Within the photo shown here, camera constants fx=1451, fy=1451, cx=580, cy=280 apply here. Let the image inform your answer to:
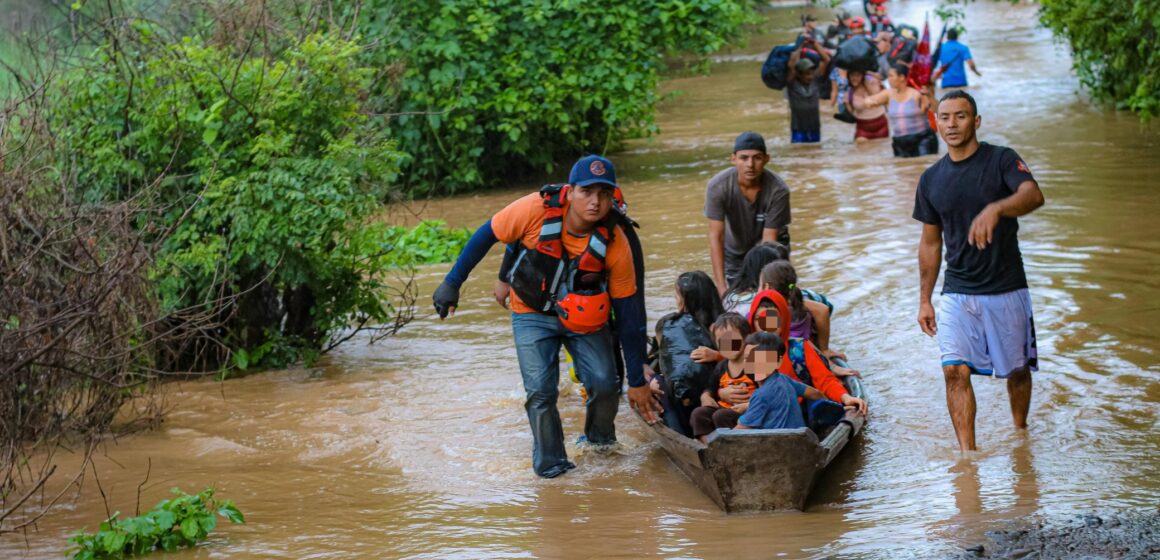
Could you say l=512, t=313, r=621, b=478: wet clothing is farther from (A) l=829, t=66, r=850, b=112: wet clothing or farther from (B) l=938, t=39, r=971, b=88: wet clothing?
(B) l=938, t=39, r=971, b=88: wet clothing

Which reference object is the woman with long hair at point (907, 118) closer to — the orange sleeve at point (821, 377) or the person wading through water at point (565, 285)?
the orange sleeve at point (821, 377)

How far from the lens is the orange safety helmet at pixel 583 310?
25.8ft

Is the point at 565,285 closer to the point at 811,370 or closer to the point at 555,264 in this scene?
the point at 555,264

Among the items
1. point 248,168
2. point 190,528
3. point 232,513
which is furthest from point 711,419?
point 248,168

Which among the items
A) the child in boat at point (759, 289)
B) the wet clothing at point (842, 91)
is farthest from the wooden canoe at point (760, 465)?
the wet clothing at point (842, 91)

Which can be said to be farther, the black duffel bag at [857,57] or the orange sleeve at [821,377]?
the black duffel bag at [857,57]

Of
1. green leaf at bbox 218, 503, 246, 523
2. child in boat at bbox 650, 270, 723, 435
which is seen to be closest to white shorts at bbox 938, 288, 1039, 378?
child in boat at bbox 650, 270, 723, 435

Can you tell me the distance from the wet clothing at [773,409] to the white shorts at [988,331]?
90cm

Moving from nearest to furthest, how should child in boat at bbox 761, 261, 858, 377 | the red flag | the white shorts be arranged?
the white shorts < child in boat at bbox 761, 261, 858, 377 < the red flag

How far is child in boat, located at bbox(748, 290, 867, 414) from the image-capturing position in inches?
332

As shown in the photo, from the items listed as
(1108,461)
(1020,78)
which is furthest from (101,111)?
(1020,78)

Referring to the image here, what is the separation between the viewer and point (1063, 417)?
28.3 feet

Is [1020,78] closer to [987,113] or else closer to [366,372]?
[987,113]

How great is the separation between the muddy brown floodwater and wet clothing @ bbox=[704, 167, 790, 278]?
4.29 feet
